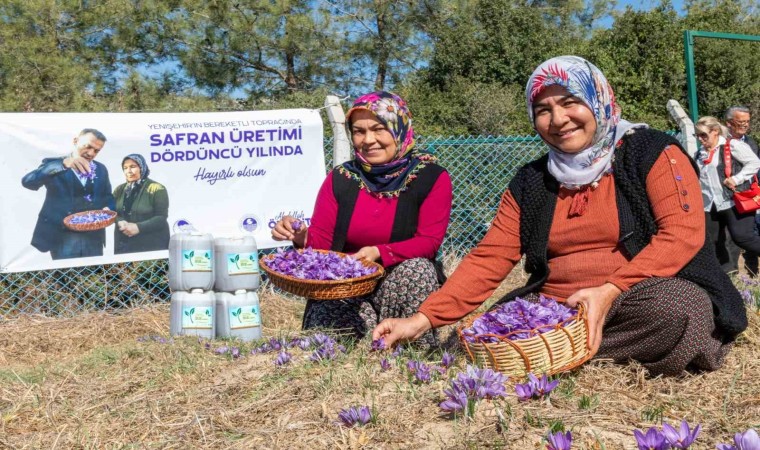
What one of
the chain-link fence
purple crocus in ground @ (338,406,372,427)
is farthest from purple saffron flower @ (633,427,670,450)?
the chain-link fence

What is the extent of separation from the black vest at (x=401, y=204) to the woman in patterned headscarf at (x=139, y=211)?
94.8 inches

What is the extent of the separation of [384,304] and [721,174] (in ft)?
14.4

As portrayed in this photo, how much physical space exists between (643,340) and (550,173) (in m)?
0.73

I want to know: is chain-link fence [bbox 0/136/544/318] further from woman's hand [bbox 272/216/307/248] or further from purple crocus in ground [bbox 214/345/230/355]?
purple crocus in ground [bbox 214/345/230/355]

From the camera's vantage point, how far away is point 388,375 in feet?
9.20

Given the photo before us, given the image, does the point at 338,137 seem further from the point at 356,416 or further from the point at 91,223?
the point at 356,416

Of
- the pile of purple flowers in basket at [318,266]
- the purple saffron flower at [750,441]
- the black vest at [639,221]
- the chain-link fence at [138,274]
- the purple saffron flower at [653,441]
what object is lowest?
the chain-link fence at [138,274]

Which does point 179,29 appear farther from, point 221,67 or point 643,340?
point 643,340

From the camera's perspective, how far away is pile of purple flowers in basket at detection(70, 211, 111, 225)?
5.80m

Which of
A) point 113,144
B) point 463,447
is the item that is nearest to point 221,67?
point 113,144

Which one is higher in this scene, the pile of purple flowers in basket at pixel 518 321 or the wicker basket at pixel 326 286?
the pile of purple flowers in basket at pixel 518 321

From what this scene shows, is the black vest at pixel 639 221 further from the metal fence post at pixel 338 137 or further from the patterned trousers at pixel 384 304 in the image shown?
the metal fence post at pixel 338 137

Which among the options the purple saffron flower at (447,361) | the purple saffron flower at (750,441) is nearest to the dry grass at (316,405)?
the purple saffron flower at (447,361)

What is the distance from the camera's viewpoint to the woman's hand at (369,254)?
3816 mm
